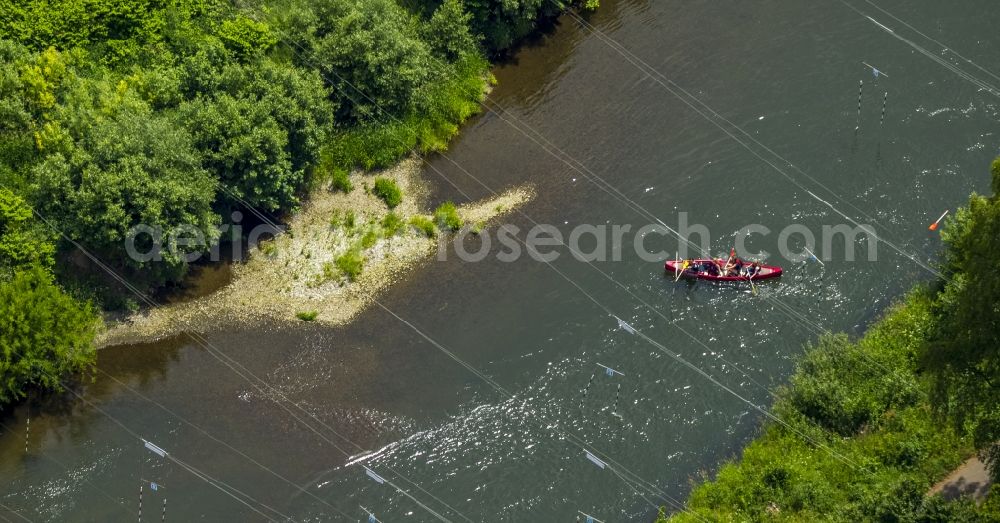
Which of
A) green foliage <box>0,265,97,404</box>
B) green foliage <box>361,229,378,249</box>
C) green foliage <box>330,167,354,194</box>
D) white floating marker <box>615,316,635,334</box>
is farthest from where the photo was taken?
green foliage <box>330,167,354,194</box>

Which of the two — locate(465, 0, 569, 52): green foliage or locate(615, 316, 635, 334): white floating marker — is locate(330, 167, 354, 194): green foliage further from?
locate(615, 316, 635, 334): white floating marker

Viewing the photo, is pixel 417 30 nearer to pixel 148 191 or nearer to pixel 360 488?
pixel 148 191

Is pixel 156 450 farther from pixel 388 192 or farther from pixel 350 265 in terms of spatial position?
pixel 388 192

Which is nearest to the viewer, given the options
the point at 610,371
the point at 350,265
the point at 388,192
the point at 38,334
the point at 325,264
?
the point at 38,334

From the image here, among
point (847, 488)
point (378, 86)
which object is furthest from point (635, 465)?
point (378, 86)

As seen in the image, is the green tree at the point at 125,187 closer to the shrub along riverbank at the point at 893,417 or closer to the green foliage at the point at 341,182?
the green foliage at the point at 341,182

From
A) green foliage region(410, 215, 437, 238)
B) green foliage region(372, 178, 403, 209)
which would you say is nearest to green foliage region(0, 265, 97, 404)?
green foliage region(372, 178, 403, 209)

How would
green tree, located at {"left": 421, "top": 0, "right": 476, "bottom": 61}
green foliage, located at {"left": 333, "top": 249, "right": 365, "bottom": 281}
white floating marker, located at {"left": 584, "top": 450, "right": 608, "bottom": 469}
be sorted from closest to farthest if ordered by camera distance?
white floating marker, located at {"left": 584, "top": 450, "right": 608, "bottom": 469} < green foliage, located at {"left": 333, "top": 249, "right": 365, "bottom": 281} < green tree, located at {"left": 421, "top": 0, "right": 476, "bottom": 61}

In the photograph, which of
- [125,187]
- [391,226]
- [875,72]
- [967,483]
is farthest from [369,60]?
[967,483]
